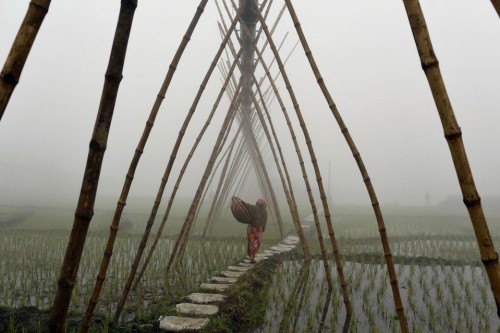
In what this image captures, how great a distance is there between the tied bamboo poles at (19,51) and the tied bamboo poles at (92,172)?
31 centimetres

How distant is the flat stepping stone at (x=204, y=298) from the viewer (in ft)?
14.2

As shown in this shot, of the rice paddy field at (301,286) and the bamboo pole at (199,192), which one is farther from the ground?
the bamboo pole at (199,192)

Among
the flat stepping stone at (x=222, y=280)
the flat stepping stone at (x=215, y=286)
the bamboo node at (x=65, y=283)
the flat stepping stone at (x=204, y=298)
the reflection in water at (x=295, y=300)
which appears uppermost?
the bamboo node at (x=65, y=283)

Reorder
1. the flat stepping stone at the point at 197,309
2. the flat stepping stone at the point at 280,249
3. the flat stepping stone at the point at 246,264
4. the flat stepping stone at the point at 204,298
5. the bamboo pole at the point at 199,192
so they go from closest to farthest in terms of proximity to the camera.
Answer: the flat stepping stone at the point at 197,309, the flat stepping stone at the point at 204,298, the bamboo pole at the point at 199,192, the flat stepping stone at the point at 246,264, the flat stepping stone at the point at 280,249

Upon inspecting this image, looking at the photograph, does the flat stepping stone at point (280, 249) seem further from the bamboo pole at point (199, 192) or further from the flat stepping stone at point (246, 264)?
the bamboo pole at point (199, 192)

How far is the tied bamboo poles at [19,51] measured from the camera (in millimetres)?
1520

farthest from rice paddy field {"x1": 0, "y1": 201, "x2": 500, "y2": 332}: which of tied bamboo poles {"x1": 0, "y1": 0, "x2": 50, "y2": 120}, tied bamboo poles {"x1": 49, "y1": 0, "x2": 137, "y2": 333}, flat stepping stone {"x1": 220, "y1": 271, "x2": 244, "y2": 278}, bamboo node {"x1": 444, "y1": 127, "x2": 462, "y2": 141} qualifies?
tied bamboo poles {"x1": 0, "y1": 0, "x2": 50, "y2": 120}

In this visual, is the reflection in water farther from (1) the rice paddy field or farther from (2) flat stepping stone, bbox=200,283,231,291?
(2) flat stepping stone, bbox=200,283,231,291

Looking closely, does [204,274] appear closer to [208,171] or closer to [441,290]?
[208,171]

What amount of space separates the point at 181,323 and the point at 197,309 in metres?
0.45

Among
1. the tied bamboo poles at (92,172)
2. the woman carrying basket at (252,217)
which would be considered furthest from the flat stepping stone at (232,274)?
the tied bamboo poles at (92,172)

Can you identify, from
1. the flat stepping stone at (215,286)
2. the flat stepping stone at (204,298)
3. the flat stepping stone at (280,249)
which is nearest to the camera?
the flat stepping stone at (204,298)

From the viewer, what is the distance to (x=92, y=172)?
1694 mm

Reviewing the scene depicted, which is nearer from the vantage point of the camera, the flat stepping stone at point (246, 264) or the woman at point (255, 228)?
the flat stepping stone at point (246, 264)
